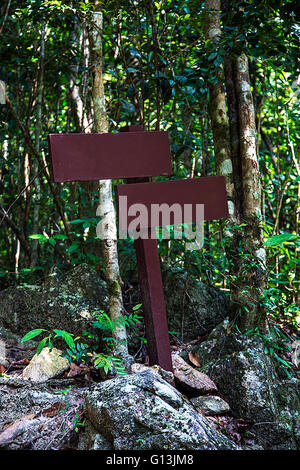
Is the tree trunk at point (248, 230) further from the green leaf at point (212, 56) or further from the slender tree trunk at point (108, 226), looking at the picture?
the slender tree trunk at point (108, 226)

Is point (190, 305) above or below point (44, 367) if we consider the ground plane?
above

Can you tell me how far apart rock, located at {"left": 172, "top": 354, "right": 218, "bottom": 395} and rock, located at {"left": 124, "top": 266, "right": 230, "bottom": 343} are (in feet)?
2.46

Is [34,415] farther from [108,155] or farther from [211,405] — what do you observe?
[108,155]

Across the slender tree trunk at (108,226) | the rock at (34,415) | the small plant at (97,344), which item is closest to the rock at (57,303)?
the small plant at (97,344)

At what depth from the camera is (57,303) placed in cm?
380

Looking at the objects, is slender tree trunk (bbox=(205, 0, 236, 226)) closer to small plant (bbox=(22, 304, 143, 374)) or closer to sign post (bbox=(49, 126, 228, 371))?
sign post (bbox=(49, 126, 228, 371))

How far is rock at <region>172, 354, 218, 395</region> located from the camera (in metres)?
3.02

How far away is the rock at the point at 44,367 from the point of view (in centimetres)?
316

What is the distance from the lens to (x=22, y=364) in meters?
3.48

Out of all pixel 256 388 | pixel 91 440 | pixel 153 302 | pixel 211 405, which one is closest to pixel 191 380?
pixel 211 405

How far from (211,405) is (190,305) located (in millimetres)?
1140

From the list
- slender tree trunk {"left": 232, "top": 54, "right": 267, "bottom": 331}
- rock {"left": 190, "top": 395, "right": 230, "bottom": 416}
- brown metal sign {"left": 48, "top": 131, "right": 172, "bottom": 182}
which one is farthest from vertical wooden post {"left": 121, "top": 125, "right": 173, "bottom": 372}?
slender tree trunk {"left": 232, "top": 54, "right": 267, "bottom": 331}

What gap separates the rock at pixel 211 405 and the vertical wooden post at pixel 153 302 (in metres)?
0.27
